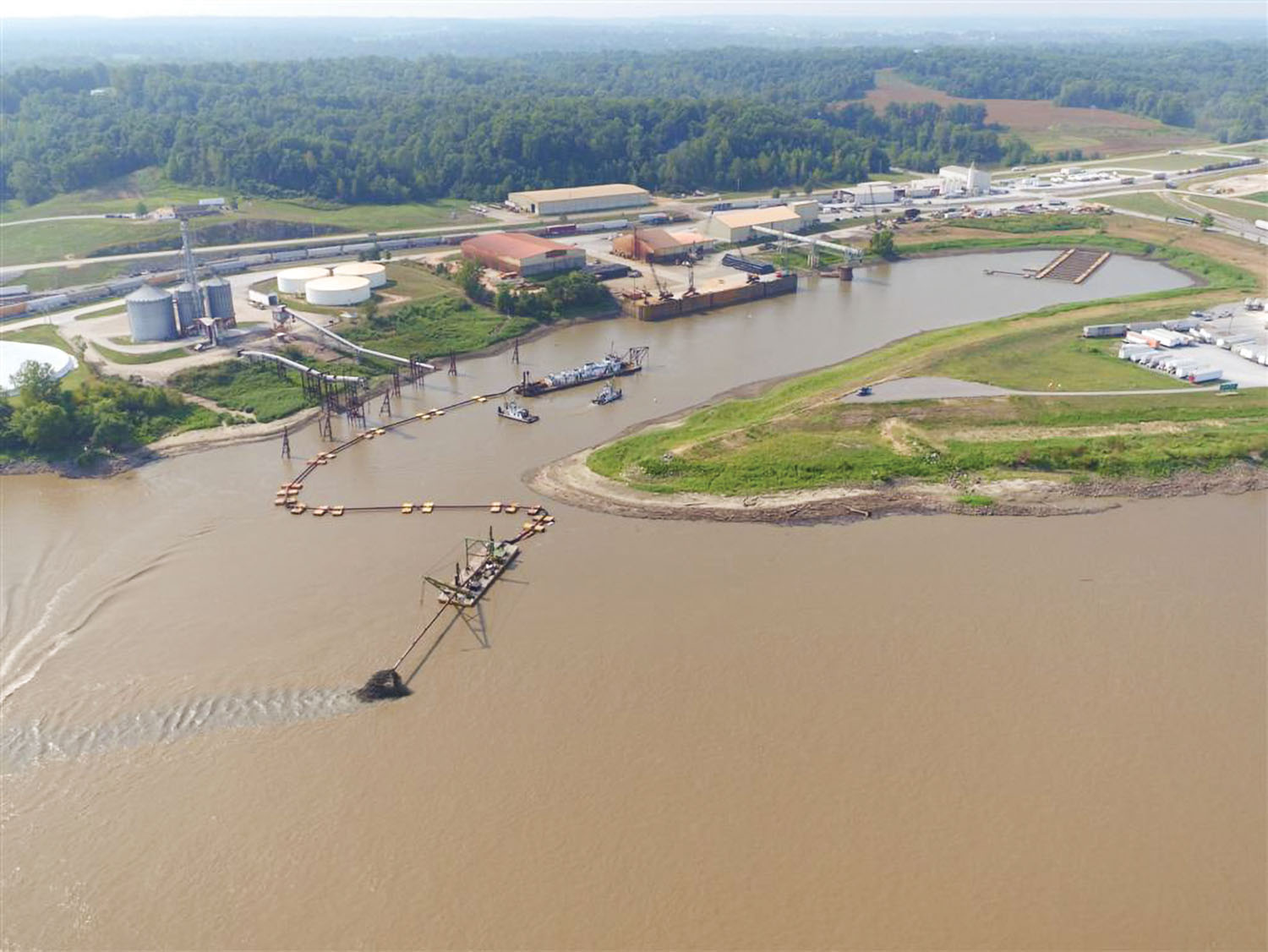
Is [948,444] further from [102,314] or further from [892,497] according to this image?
[102,314]

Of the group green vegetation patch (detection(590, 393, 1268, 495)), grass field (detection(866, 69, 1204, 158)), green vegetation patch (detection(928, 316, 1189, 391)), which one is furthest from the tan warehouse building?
grass field (detection(866, 69, 1204, 158))

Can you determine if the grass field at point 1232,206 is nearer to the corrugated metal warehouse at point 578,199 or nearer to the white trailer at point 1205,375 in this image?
the white trailer at point 1205,375

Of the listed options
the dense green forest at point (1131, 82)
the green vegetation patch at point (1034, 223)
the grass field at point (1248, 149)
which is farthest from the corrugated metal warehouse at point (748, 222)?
the dense green forest at point (1131, 82)

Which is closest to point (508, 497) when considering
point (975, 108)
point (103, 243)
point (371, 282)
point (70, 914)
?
point (70, 914)

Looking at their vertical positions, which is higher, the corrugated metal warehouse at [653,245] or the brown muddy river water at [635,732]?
the corrugated metal warehouse at [653,245]

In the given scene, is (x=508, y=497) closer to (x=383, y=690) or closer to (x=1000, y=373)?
(x=383, y=690)

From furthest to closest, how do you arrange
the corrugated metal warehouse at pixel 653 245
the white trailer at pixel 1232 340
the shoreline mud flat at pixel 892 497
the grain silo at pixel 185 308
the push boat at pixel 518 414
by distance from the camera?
the corrugated metal warehouse at pixel 653 245 → the grain silo at pixel 185 308 → the white trailer at pixel 1232 340 → the push boat at pixel 518 414 → the shoreline mud flat at pixel 892 497
